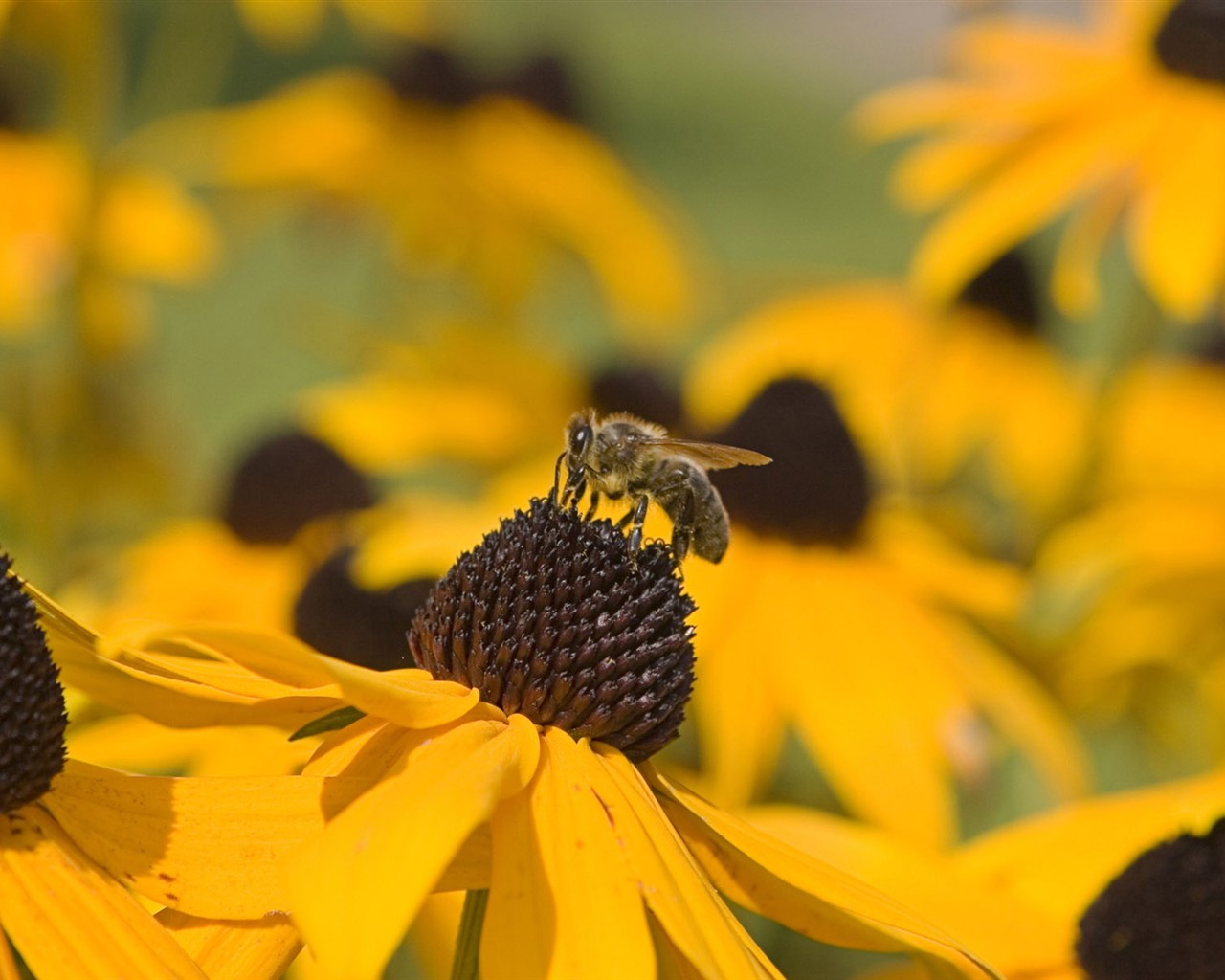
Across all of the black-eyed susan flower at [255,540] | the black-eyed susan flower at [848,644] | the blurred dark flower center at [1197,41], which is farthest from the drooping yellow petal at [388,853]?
the blurred dark flower center at [1197,41]

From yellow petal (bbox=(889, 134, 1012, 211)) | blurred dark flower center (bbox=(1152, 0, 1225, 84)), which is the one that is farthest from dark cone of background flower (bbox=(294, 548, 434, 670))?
blurred dark flower center (bbox=(1152, 0, 1225, 84))

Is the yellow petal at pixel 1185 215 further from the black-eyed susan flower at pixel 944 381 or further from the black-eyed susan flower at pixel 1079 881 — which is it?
the black-eyed susan flower at pixel 944 381

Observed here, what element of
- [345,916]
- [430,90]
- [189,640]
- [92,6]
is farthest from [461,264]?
[345,916]

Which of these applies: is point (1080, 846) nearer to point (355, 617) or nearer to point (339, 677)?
point (355, 617)

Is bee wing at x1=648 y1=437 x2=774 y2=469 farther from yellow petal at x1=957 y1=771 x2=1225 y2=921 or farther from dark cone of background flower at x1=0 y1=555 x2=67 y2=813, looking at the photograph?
dark cone of background flower at x1=0 y1=555 x2=67 y2=813

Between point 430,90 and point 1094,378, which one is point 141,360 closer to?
point 430,90
